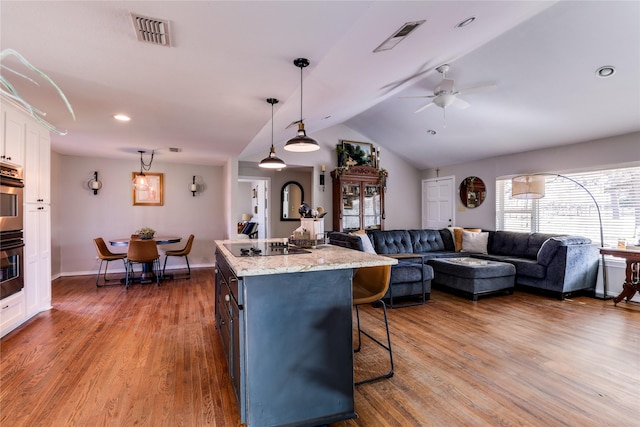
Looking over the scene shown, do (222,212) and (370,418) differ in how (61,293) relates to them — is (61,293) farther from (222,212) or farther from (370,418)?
(370,418)

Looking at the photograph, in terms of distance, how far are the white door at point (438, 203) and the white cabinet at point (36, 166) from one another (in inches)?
267

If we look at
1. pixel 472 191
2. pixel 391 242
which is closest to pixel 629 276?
pixel 472 191

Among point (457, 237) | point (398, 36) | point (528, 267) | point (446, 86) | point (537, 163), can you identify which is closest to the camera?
point (398, 36)

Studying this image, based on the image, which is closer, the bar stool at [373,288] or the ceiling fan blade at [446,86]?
the bar stool at [373,288]

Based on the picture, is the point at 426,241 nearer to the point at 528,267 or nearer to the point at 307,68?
the point at 528,267

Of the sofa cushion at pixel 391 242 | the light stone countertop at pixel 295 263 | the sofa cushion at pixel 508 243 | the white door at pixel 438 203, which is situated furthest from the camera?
the white door at pixel 438 203

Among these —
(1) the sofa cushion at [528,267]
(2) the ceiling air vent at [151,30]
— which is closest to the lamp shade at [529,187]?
(1) the sofa cushion at [528,267]

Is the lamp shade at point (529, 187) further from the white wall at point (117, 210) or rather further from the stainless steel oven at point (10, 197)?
the stainless steel oven at point (10, 197)

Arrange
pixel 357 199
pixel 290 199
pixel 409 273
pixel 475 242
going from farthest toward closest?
pixel 290 199 < pixel 357 199 < pixel 475 242 < pixel 409 273

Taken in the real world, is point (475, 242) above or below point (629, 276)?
above

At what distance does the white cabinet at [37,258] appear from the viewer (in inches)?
135

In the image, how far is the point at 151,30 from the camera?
6.29ft

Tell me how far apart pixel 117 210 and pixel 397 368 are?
19.3 feet

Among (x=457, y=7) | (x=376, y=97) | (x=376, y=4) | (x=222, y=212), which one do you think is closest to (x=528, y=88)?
(x=376, y=97)
